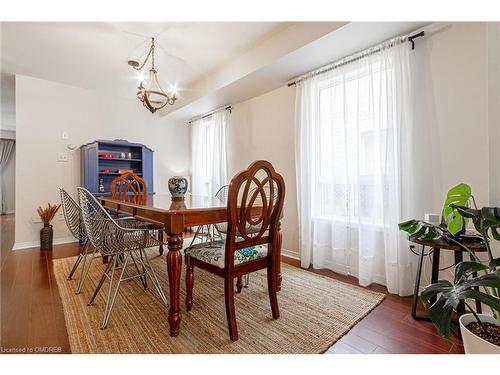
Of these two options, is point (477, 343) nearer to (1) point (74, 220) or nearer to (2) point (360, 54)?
(2) point (360, 54)

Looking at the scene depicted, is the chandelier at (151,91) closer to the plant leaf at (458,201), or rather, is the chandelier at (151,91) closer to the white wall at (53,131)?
the white wall at (53,131)

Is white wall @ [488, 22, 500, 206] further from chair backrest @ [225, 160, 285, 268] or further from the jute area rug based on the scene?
chair backrest @ [225, 160, 285, 268]

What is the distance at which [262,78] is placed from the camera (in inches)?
119

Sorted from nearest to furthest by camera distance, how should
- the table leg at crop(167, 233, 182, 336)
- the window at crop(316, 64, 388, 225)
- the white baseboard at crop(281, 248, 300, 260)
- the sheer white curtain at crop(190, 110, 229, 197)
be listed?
the table leg at crop(167, 233, 182, 336) < the window at crop(316, 64, 388, 225) < the white baseboard at crop(281, 248, 300, 260) < the sheer white curtain at crop(190, 110, 229, 197)

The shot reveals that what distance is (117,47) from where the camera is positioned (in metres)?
2.79

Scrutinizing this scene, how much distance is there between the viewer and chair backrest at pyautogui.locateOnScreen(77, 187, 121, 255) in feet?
5.59

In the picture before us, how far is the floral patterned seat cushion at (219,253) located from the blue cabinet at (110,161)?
2833mm

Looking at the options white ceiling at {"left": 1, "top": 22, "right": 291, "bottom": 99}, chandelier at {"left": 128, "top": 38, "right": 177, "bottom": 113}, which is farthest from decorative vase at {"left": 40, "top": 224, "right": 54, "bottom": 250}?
chandelier at {"left": 128, "top": 38, "right": 177, "bottom": 113}

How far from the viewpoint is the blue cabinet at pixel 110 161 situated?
3.72 metres

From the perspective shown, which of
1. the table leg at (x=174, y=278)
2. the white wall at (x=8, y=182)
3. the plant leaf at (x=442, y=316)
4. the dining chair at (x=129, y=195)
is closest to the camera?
the plant leaf at (x=442, y=316)

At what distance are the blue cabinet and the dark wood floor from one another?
1708 mm

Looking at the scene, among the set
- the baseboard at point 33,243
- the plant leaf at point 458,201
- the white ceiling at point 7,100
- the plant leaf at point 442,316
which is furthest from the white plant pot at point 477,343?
the white ceiling at point 7,100
